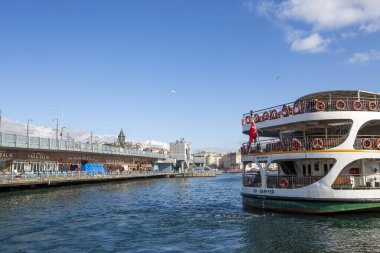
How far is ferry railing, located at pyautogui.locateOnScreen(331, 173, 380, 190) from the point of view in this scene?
24831mm

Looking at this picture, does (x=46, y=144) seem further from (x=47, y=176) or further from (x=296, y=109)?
(x=296, y=109)

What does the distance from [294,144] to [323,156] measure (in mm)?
2218

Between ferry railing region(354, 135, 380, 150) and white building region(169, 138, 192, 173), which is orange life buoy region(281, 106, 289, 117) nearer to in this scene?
ferry railing region(354, 135, 380, 150)

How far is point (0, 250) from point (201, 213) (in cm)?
1525

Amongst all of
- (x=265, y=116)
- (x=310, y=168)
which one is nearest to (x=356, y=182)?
(x=310, y=168)

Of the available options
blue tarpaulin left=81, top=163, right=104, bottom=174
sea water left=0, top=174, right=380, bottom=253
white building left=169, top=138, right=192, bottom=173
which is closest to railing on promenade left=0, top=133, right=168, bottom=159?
blue tarpaulin left=81, top=163, right=104, bottom=174

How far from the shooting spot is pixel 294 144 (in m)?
26.4

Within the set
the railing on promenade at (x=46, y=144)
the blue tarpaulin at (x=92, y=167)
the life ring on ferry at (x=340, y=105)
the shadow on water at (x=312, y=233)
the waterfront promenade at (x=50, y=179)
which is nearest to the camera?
the shadow on water at (x=312, y=233)

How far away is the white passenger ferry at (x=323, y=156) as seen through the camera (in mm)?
24266

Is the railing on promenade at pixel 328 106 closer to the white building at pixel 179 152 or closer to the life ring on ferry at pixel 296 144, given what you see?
the life ring on ferry at pixel 296 144

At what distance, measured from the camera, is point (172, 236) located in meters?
21.1

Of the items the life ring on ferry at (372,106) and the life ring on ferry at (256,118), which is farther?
the life ring on ferry at (256,118)

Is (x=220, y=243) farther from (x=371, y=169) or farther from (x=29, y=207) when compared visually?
(x=29, y=207)

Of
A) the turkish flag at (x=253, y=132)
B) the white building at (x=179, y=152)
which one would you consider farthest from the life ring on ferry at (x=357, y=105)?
the white building at (x=179, y=152)
